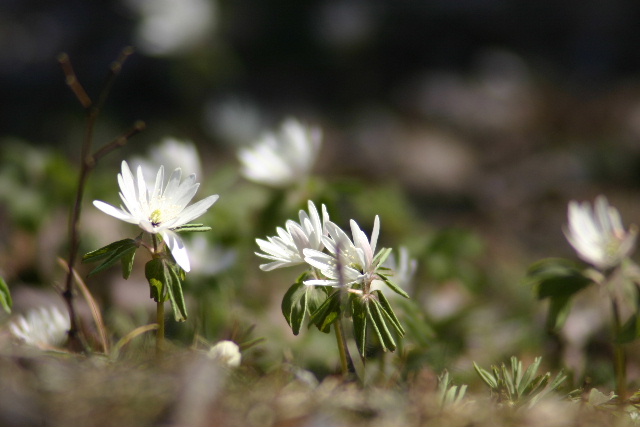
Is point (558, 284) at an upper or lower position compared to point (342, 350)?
upper

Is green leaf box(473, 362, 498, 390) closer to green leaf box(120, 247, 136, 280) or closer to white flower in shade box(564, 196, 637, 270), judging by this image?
white flower in shade box(564, 196, 637, 270)

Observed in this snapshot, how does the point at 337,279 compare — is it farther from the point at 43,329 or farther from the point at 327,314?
the point at 43,329

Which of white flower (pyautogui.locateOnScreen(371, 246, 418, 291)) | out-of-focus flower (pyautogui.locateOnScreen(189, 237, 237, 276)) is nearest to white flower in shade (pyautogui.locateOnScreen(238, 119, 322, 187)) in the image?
out-of-focus flower (pyautogui.locateOnScreen(189, 237, 237, 276))

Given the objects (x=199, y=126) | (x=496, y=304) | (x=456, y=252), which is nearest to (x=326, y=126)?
(x=199, y=126)

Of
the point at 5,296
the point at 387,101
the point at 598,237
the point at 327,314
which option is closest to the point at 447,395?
the point at 327,314

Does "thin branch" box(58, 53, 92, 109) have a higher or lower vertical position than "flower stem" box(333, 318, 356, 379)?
higher

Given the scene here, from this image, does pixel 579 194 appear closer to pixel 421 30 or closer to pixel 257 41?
pixel 421 30
